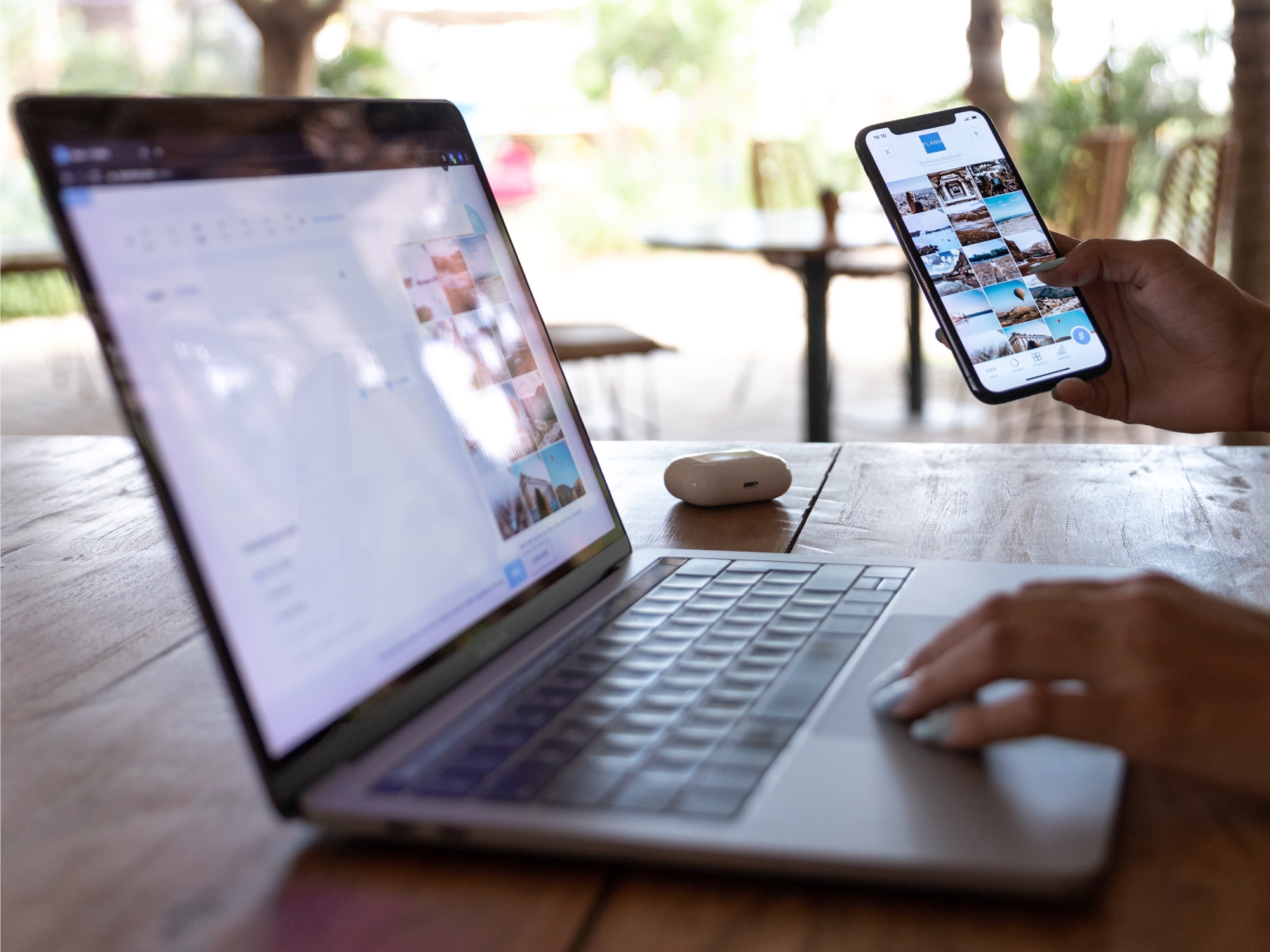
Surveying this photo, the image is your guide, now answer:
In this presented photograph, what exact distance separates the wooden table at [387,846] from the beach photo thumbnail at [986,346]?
6.5 inches

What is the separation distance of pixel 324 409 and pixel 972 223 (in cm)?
68

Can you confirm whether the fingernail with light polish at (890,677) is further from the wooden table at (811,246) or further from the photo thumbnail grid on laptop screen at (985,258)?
the wooden table at (811,246)

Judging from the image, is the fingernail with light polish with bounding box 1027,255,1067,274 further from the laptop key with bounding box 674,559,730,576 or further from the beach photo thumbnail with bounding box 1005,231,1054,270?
the laptop key with bounding box 674,559,730,576

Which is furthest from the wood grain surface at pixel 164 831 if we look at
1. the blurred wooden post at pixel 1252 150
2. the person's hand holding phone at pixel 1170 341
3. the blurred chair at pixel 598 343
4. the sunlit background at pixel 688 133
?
the blurred wooden post at pixel 1252 150

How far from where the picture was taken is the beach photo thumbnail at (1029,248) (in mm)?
1003

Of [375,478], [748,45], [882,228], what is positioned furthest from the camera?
[748,45]

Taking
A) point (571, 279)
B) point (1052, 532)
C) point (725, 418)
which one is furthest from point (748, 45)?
point (1052, 532)

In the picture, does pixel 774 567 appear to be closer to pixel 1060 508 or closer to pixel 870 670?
pixel 870 670

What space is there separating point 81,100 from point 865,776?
41cm

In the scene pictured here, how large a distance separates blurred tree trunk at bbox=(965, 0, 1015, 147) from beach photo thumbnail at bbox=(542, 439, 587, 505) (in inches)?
156

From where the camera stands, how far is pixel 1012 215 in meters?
1.01

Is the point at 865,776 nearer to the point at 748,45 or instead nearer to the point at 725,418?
the point at 725,418

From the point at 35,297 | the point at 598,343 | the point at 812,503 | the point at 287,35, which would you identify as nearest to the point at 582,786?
the point at 812,503

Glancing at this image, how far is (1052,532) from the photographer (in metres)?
0.79
